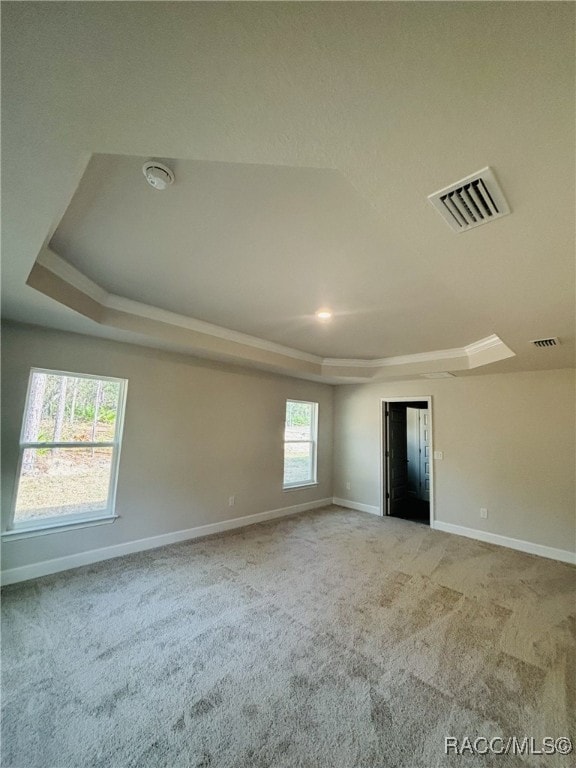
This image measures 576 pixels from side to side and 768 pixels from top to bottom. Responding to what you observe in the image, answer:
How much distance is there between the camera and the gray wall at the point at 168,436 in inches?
115

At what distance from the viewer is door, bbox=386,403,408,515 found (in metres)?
5.69

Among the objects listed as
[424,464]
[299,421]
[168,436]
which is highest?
[299,421]

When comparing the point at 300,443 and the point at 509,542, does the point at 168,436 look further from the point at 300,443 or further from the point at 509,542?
the point at 509,542

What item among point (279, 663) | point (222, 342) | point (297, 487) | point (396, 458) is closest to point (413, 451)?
point (396, 458)

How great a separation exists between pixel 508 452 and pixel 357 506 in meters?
2.65

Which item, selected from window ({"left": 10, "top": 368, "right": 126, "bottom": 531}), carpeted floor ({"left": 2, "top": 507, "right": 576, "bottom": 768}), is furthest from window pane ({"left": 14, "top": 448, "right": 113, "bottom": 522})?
carpeted floor ({"left": 2, "top": 507, "right": 576, "bottom": 768})

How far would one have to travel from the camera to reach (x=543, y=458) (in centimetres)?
403

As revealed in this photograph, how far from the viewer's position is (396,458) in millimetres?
6082

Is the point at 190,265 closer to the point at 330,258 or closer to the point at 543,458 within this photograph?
the point at 330,258

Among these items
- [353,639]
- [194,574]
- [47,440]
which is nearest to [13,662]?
[194,574]

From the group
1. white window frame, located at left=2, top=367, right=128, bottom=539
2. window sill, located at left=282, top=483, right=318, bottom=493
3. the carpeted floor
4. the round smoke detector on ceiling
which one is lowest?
the carpeted floor

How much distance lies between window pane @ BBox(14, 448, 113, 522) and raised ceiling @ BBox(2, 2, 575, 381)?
4.91ft

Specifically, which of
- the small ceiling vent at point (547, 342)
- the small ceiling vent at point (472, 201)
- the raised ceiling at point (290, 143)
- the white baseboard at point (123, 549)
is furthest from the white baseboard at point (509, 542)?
the small ceiling vent at point (472, 201)

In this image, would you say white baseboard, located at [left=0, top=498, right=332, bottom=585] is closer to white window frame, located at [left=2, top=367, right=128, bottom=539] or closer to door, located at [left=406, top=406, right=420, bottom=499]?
white window frame, located at [left=2, top=367, right=128, bottom=539]
